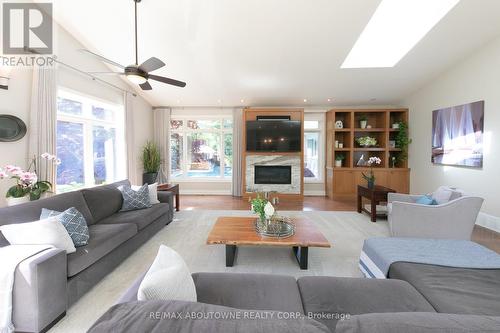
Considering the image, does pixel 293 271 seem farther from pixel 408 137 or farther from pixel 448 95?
pixel 408 137

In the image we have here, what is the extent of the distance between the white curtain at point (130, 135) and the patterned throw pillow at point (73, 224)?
319 centimetres

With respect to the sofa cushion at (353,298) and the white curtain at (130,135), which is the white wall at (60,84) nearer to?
the white curtain at (130,135)

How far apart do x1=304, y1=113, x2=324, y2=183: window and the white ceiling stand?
3.78 ft

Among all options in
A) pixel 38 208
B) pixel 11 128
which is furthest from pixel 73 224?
pixel 11 128

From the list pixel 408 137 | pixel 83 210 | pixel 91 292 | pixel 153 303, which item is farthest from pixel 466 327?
pixel 408 137

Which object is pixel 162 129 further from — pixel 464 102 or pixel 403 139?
pixel 464 102

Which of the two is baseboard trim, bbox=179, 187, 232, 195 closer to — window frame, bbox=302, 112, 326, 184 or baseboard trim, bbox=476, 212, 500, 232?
window frame, bbox=302, 112, 326, 184

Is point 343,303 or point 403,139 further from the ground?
point 403,139

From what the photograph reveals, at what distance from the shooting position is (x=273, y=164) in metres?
6.31

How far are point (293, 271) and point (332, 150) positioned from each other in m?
4.56

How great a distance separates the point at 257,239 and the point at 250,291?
3.58 feet

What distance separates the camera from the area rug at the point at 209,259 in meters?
2.00

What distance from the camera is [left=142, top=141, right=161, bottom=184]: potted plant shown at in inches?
238

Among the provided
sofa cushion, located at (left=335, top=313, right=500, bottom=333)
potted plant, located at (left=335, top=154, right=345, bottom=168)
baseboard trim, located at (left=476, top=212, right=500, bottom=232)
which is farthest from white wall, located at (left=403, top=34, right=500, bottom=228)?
sofa cushion, located at (left=335, top=313, right=500, bottom=333)
